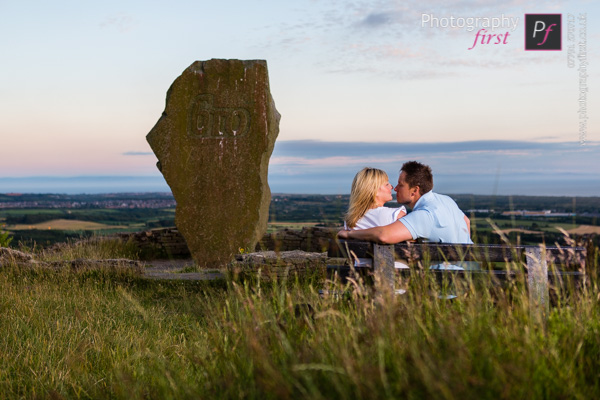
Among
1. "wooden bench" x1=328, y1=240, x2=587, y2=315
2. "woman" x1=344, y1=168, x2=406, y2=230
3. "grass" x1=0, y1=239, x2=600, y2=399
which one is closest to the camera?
"grass" x1=0, y1=239, x2=600, y2=399

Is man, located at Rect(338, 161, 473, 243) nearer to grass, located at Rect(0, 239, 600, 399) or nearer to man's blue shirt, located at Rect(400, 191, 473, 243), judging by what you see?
man's blue shirt, located at Rect(400, 191, 473, 243)

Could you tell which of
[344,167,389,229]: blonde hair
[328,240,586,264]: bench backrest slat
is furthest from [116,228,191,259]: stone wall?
[328,240,586,264]: bench backrest slat

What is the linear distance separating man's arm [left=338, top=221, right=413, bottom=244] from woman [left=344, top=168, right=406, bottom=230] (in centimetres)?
37

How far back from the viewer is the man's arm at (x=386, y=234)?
418cm

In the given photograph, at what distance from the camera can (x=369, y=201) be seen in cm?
477

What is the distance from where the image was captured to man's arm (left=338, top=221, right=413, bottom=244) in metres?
4.18

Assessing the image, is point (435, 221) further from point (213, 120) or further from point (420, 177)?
point (213, 120)

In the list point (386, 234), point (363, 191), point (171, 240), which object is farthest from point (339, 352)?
point (171, 240)

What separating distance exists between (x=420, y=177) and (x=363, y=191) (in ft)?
1.66

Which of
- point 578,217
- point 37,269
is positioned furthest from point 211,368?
point 37,269

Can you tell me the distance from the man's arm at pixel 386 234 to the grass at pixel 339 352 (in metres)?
0.35

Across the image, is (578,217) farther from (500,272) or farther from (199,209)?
(199,209)

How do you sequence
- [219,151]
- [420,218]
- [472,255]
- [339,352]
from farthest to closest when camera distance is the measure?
1. [219,151]
2. [420,218]
3. [472,255]
4. [339,352]

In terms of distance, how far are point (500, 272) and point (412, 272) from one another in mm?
677
